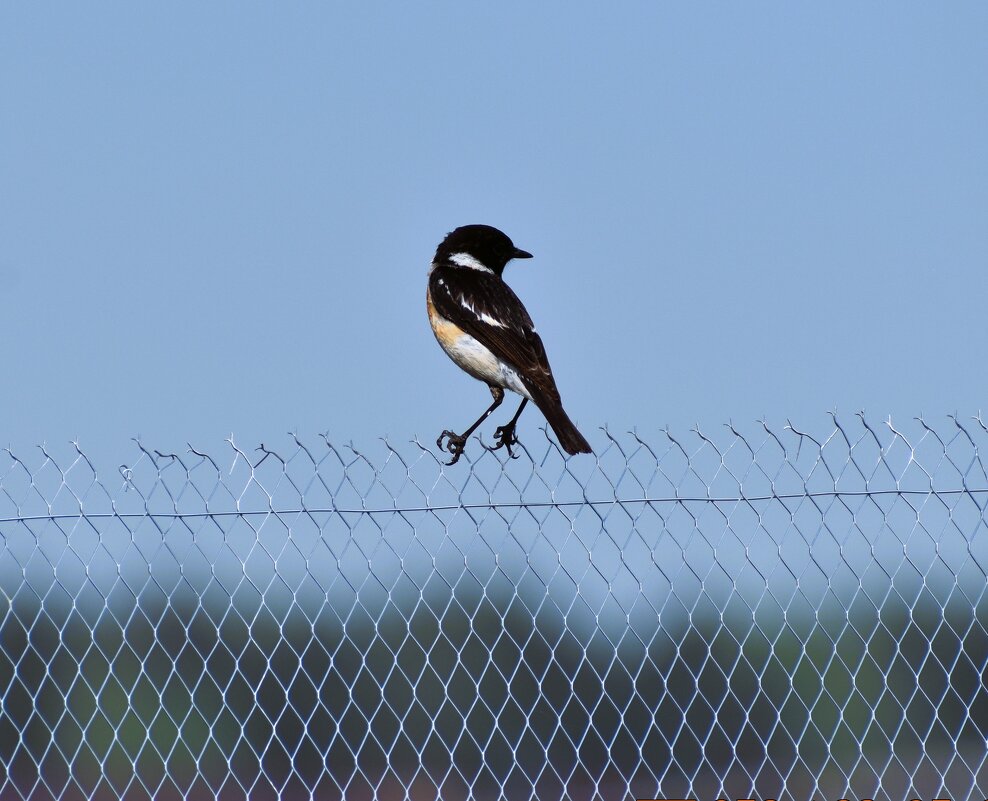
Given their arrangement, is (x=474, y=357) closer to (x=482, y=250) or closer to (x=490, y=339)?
(x=490, y=339)

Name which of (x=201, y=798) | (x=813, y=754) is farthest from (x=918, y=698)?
(x=201, y=798)

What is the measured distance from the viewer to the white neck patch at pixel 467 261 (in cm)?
807

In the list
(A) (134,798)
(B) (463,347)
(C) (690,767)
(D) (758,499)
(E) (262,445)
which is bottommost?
(C) (690,767)

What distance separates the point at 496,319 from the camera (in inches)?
289

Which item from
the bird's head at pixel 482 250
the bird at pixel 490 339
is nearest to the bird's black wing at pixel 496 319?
the bird at pixel 490 339

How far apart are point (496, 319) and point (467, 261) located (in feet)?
2.81

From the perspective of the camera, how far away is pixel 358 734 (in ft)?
152

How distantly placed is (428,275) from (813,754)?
2861 centimetres

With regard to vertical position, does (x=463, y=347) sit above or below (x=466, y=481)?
below

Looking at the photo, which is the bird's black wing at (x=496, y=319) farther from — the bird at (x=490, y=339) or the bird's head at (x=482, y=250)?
the bird's head at (x=482, y=250)

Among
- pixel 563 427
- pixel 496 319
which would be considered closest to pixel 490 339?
pixel 496 319

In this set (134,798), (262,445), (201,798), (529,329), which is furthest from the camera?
(201,798)

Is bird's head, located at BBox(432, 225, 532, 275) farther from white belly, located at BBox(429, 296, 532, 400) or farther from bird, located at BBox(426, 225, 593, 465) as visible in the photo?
white belly, located at BBox(429, 296, 532, 400)

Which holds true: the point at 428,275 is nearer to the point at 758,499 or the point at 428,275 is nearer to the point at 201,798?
the point at 758,499
